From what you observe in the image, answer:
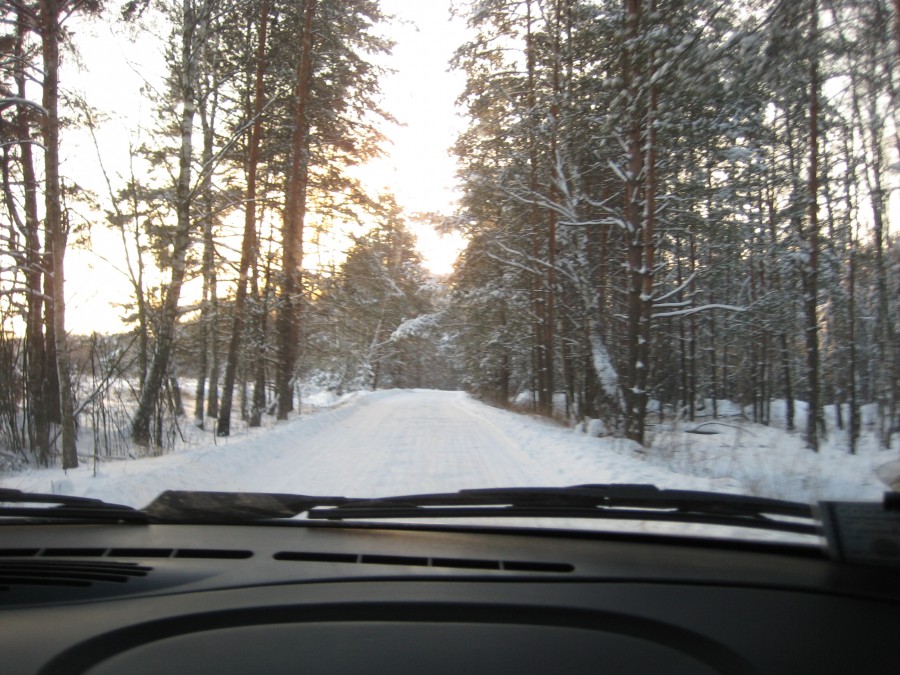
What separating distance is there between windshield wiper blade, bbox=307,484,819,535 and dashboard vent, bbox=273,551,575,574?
635 millimetres

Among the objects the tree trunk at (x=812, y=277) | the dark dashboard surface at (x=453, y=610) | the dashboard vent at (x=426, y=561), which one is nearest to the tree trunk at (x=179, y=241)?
the dark dashboard surface at (x=453, y=610)

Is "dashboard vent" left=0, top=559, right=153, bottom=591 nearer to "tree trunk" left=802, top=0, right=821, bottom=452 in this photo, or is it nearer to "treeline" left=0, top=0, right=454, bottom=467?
"treeline" left=0, top=0, right=454, bottom=467

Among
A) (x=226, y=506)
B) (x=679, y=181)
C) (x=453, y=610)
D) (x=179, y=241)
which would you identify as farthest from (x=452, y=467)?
(x=679, y=181)

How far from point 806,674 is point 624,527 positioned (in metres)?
1.43

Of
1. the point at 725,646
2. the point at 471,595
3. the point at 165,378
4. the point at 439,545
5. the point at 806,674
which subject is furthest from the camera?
the point at 165,378

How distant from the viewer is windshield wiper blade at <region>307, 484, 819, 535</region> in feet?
8.97

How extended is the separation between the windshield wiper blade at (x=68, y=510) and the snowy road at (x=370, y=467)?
331 cm

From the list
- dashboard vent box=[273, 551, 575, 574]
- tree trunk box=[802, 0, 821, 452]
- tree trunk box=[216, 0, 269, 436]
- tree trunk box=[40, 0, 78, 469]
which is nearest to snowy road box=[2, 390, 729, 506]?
tree trunk box=[40, 0, 78, 469]

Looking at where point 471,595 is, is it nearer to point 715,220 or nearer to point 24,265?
point 24,265

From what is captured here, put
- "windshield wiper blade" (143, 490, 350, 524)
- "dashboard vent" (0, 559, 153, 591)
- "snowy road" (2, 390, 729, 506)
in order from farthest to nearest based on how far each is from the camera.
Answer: "snowy road" (2, 390, 729, 506), "windshield wiper blade" (143, 490, 350, 524), "dashboard vent" (0, 559, 153, 591)

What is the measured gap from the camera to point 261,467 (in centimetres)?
983

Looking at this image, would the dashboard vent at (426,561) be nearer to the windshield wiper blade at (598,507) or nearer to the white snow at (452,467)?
the windshield wiper blade at (598,507)

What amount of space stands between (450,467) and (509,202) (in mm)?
12535

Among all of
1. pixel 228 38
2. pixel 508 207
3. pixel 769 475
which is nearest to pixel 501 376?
pixel 508 207
